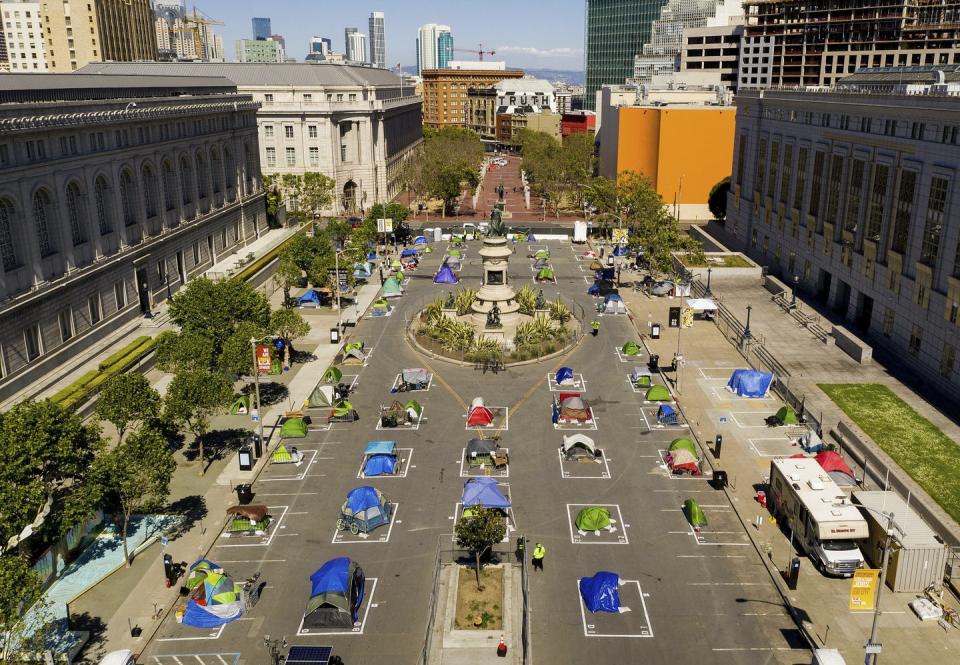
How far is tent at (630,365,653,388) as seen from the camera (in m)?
61.4

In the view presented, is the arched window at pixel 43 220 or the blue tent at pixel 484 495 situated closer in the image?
the blue tent at pixel 484 495

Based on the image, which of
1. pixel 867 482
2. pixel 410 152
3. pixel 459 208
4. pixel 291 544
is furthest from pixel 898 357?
pixel 410 152

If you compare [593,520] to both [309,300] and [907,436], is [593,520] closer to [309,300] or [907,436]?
[907,436]

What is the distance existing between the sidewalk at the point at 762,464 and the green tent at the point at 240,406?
107 feet

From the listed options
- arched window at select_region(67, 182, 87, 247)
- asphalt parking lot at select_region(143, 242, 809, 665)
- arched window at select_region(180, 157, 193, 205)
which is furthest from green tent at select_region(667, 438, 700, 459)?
arched window at select_region(180, 157, 193, 205)

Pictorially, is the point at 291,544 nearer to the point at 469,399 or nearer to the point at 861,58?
the point at 469,399

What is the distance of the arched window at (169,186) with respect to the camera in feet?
274

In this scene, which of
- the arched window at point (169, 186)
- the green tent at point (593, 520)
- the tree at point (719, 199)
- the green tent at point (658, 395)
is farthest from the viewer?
the tree at point (719, 199)

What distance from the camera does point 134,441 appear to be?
38562 mm

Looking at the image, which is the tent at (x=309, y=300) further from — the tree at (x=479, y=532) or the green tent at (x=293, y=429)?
the tree at (x=479, y=532)

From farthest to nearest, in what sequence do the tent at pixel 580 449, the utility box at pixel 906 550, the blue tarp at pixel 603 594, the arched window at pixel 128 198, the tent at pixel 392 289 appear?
1. the tent at pixel 392 289
2. the arched window at pixel 128 198
3. the tent at pixel 580 449
4. the utility box at pixel 906 550
5. the blue tarp at pixel 603 594

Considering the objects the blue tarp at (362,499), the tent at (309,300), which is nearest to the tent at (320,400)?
the blue tarp at (362,499)

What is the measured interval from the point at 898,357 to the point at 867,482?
24433mm

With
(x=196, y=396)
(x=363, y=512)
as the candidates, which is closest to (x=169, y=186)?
(x=196, y=396)
